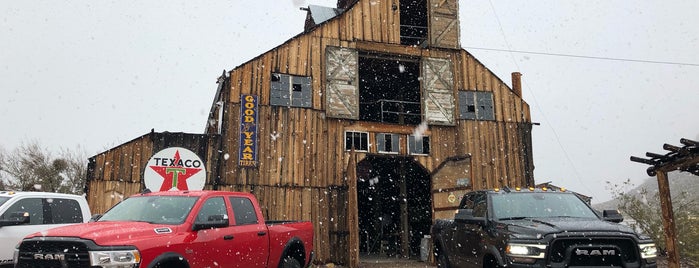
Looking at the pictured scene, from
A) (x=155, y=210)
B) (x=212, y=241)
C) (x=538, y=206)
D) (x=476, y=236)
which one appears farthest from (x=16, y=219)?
(x=538, y=206)

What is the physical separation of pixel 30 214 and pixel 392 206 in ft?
53.7

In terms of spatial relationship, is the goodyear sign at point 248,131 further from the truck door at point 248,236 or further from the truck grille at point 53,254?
the truck grille at point 53,254

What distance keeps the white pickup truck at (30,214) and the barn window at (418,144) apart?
10.7 meters

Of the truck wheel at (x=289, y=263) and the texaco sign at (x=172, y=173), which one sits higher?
the texaco sign at (x=172, y=173)

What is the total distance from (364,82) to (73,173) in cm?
2379

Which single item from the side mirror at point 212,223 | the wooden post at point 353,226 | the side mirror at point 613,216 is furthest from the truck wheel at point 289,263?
the wooden post at point 353,226

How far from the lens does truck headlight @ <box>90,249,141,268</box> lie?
17.5 ft

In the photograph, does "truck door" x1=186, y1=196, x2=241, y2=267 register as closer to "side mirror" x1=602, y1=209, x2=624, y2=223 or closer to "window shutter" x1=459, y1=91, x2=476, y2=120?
"side mirror" x1=602, y1=209, x2=624, y2=223

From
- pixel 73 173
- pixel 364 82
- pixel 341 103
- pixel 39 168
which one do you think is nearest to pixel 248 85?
pixel 341 103

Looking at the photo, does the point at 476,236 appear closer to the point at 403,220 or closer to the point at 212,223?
the point at 212,223

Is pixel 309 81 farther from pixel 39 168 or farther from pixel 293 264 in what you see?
pixel 39 168

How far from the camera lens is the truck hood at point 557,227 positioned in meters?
6.24

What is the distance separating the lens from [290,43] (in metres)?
17.0

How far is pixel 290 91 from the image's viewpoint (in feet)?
54.6
